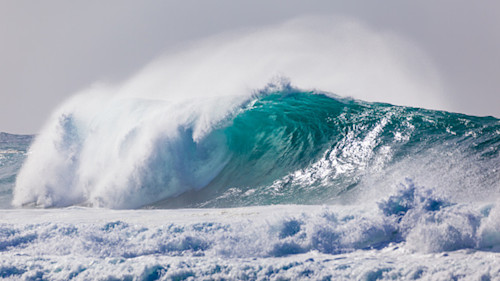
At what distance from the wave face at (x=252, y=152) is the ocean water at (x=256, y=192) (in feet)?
0.14

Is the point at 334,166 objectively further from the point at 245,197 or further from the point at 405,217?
the point at 405,217

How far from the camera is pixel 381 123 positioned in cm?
1038

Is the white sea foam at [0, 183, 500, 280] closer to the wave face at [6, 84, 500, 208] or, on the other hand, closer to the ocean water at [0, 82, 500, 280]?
the ocean water at [0, 82, 500, 280]

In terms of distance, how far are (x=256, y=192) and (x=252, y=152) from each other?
213 centimetres

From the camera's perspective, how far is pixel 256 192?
30.9 ft

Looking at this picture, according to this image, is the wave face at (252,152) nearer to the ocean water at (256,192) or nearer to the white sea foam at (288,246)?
the ocean water at (256,192)

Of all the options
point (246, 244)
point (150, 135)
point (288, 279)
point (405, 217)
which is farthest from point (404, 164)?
point (150, 135)

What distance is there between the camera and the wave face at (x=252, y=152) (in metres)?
8.22

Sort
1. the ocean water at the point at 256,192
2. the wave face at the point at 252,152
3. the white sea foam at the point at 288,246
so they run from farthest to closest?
the wave face at the point at 252,152 < the ocean water at the point at 256,192 < the white sea foam at the point at 288,246

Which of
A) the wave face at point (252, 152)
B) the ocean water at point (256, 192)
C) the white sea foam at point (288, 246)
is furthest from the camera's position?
the wave face at point (252, 152)

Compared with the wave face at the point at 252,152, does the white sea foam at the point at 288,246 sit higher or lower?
lower

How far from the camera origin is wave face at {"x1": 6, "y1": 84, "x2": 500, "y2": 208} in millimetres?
8219

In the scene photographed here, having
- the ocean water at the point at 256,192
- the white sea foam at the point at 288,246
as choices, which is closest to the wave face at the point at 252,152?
the ocean water at the point at 256,192

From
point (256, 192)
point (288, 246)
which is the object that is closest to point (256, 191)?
point (256, 192)
